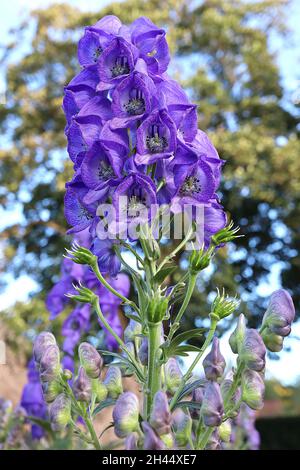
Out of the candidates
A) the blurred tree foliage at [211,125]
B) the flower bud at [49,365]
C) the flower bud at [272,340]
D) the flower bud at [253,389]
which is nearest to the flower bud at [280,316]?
the flower bud at [272,340]

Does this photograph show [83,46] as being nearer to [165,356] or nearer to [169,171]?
[169,171]

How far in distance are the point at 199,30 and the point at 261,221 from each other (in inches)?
161

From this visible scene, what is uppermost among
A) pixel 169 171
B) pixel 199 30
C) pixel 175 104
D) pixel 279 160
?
pixel 175 104

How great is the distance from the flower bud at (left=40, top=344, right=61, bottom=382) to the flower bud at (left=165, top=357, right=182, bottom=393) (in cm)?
23

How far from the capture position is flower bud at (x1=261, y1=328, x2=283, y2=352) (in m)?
1.24

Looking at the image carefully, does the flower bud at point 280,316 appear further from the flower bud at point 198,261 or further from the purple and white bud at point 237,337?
the flower bud at point 198,261

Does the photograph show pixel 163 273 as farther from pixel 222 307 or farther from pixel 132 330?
pixel 132 330

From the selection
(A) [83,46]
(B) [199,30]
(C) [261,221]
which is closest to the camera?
(A) [83,46]

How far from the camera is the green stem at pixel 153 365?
1.15 m

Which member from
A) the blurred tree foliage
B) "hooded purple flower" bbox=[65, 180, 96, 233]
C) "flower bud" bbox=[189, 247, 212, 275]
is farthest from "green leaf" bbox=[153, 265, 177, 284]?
the blurred tree foliage

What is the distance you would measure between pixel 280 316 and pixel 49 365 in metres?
0.47

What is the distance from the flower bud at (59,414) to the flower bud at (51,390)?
2cm

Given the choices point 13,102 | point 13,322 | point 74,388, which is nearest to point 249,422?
point 74,388

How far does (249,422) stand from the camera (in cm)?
417
